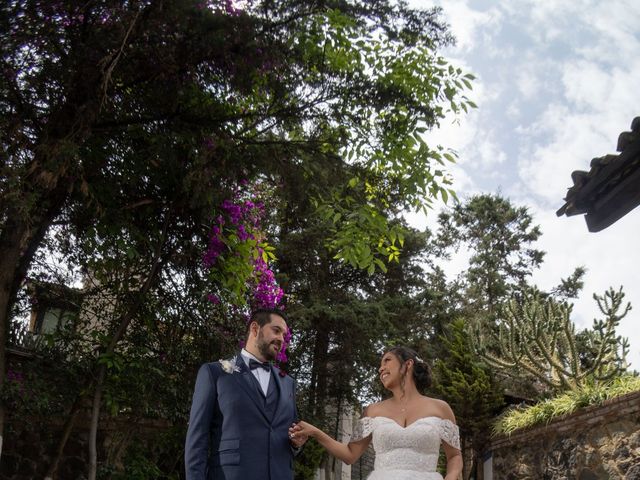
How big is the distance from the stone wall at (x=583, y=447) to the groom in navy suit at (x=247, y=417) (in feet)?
21.3

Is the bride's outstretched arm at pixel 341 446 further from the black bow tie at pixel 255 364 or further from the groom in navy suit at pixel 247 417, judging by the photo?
the black bow tie at pixel 255 364

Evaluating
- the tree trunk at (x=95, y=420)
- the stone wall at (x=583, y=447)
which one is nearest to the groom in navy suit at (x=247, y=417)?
the tree trunk at (x=95, y=420)

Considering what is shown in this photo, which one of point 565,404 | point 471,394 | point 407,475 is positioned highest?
point 471,394

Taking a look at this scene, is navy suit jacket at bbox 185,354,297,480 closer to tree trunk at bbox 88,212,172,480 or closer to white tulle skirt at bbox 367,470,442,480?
white tulle skirt at bbox 367,470,442,480

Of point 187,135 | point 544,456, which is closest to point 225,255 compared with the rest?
point 187,135

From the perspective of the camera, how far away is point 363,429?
15.0 feet

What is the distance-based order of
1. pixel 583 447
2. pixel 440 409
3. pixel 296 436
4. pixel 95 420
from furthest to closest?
1. pixel 583 447
2. pixel 95 420
3. pixel 440 409
4. pixel 296 436

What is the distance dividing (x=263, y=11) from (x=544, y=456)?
27.1ft

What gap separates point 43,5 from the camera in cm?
563

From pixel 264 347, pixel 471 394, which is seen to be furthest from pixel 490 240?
pixel 264 347

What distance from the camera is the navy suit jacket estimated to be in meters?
3.36

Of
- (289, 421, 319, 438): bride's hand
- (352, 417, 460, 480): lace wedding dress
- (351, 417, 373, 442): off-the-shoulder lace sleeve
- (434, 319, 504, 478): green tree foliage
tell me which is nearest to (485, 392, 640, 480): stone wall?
(434, 319, 504, 478): green tree foliage

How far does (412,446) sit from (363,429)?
1.26 ft

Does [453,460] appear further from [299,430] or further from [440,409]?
[299,430]
